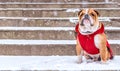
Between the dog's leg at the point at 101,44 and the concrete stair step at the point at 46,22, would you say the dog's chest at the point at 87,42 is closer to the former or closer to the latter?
the dog's leg at the point at 101,44

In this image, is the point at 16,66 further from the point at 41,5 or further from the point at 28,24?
the point at 41,5

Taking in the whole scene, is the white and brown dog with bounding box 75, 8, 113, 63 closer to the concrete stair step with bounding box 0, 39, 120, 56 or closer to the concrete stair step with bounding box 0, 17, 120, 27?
the concrete stair step with bounding box 0, 39, 120, 56

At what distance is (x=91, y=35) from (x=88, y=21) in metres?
0.16

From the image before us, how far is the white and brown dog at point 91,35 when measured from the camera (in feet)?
8.41

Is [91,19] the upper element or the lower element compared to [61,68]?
upper

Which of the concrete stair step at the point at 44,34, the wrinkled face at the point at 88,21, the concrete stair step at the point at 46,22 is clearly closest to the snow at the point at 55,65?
the wrinkled face at the point at 88,21

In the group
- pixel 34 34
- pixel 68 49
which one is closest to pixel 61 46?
pixel 68 49

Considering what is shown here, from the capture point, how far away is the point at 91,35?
265 centimetres

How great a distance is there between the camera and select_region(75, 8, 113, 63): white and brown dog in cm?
256

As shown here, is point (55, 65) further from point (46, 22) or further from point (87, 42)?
point (46, 22)

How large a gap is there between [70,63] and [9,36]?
152 cm

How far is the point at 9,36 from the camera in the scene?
4.10 meters

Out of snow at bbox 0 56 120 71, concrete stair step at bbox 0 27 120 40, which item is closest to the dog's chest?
snow at bbox 0 56 120 71

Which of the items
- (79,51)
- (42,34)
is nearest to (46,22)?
(42,34)
